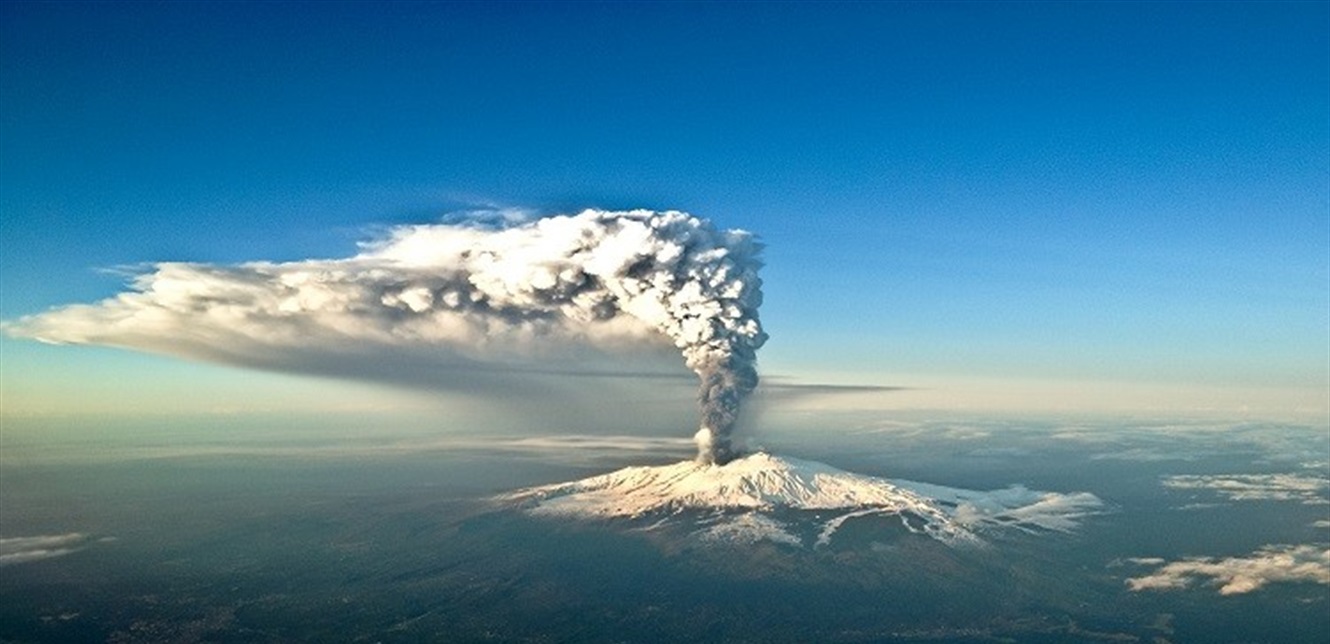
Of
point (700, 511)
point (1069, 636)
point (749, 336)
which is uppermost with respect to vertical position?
point (749, 336)

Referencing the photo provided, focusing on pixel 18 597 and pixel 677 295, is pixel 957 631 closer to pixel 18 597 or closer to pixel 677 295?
pixel 677 295

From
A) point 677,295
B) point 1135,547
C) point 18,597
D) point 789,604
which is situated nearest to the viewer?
point 677,295

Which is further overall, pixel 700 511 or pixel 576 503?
pixel 576 503

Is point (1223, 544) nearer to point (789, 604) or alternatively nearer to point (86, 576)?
point (789, 604)

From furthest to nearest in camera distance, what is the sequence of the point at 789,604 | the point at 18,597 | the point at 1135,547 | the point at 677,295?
the point at 1135,547
the point at 18,597
the point at 789,604
the point at 677,295

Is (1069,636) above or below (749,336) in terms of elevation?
below

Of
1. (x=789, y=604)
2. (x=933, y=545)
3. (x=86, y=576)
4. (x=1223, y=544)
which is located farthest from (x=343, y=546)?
(x=1223, y=544)
